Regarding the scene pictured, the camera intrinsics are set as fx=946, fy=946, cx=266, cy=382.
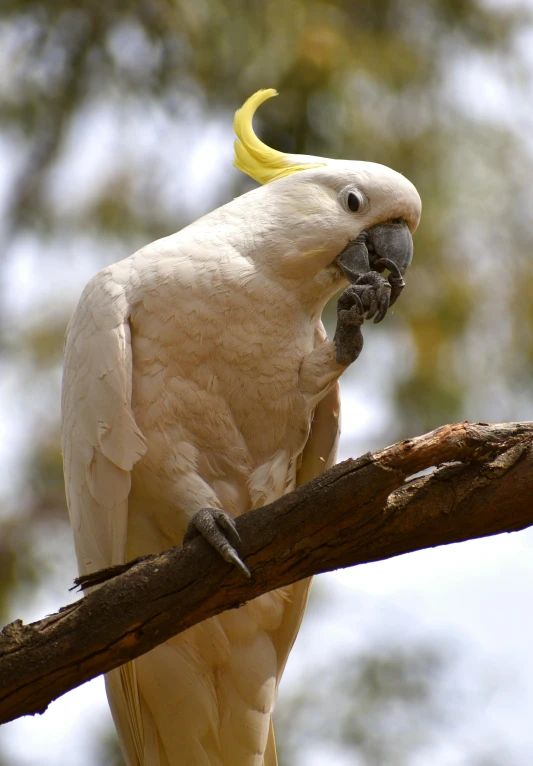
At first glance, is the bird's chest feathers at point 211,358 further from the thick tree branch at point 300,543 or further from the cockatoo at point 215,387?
the thick tree branch at point 300,543

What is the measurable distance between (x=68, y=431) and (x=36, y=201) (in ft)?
12.5

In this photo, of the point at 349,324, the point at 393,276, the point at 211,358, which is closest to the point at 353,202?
the point at 393,276

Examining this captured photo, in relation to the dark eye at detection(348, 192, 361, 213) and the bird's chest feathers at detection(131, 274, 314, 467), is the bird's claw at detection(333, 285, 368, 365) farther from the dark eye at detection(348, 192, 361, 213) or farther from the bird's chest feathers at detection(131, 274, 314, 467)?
the dark eye at detection(348, 192, 361, 213)

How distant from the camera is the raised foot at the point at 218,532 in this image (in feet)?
6.96

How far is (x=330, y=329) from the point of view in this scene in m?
4.96

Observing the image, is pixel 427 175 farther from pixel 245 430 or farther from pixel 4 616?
pixel 4 616

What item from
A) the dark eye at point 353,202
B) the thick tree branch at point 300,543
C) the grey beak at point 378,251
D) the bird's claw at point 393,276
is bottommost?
the thick tree branch at point 300,543

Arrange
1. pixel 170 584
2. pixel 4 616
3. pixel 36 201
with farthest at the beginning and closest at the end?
pixel 36 201
pixel 4 616
pixel 170 584

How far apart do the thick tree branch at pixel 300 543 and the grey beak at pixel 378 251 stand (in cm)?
76

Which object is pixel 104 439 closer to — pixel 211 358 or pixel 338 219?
pixel 211 358

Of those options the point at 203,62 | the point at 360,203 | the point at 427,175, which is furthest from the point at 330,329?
the point at 360,203

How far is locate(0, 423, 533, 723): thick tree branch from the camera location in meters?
2.02

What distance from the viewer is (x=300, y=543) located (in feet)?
6.88

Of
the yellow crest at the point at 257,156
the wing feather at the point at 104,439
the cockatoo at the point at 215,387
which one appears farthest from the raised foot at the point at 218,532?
the yellow crest at the point at 257,156
